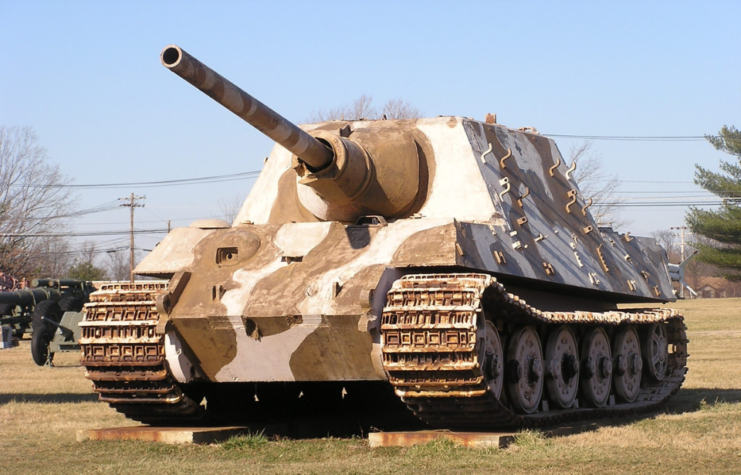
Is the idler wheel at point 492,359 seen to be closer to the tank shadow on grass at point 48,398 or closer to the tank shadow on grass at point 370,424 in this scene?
the tank shadow on grass at point 370,424

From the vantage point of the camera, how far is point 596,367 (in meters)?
12.6

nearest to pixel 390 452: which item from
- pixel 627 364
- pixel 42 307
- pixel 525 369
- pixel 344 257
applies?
pixel 344 257

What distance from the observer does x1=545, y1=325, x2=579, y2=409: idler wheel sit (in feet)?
38.2

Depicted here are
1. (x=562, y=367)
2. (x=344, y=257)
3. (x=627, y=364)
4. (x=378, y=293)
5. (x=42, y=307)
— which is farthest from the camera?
(x=42, y=307)

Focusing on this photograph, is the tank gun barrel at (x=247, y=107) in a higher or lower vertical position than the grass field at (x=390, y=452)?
higher

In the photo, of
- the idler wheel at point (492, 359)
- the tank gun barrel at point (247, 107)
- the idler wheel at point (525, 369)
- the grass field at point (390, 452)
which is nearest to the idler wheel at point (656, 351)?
the grass field at point (390, 452)

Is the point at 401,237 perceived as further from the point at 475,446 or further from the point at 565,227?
the point at 565,227

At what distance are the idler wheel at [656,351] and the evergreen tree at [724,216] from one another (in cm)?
3113

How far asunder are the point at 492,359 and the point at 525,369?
3.94 ft

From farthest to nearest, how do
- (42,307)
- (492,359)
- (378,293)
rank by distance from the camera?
1. (42,307)
2. (492,359)
3. (378,293)

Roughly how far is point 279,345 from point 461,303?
5.88ft

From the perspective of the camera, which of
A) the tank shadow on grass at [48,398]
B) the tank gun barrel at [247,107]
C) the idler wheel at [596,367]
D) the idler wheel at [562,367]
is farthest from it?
the tank shadow on grass at [48,398]

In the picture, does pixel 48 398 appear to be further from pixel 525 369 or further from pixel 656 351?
pixel 656 351

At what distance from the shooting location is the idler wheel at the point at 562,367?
459 inches
